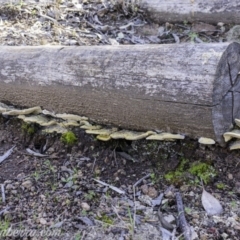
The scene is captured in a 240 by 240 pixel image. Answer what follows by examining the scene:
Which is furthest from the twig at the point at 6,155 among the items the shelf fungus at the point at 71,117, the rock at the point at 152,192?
the rock at the point at 152,192

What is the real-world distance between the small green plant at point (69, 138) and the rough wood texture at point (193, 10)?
2216 millimetres

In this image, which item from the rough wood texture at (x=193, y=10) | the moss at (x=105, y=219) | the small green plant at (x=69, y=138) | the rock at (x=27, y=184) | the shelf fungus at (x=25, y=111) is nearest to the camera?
the moss at (x=105, y=219)

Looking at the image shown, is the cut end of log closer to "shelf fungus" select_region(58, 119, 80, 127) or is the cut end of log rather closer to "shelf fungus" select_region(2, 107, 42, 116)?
"shelf fungus" select_region(58, 119, 80, 127)

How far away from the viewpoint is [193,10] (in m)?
4.12

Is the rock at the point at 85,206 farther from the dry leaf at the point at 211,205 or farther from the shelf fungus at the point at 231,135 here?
the shelf fungus at the point at 231,135

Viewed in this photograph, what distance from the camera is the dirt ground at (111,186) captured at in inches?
76.3

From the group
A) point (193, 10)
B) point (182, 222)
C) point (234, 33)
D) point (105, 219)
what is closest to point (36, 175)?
point (105, 219)

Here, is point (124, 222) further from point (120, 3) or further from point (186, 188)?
point (120, 3)

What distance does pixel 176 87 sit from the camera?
2.10 meters

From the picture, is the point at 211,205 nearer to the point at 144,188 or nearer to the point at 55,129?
the point at 144,188

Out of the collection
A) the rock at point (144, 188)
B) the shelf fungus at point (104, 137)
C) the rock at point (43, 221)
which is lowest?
the rock at point (43, 221)

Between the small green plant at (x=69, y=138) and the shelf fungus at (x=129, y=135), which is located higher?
the shelf fungus at (x=129, y=135)

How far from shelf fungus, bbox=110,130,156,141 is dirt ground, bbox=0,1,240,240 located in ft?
0.33

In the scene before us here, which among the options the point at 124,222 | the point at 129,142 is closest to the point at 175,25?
the point at 129,142
